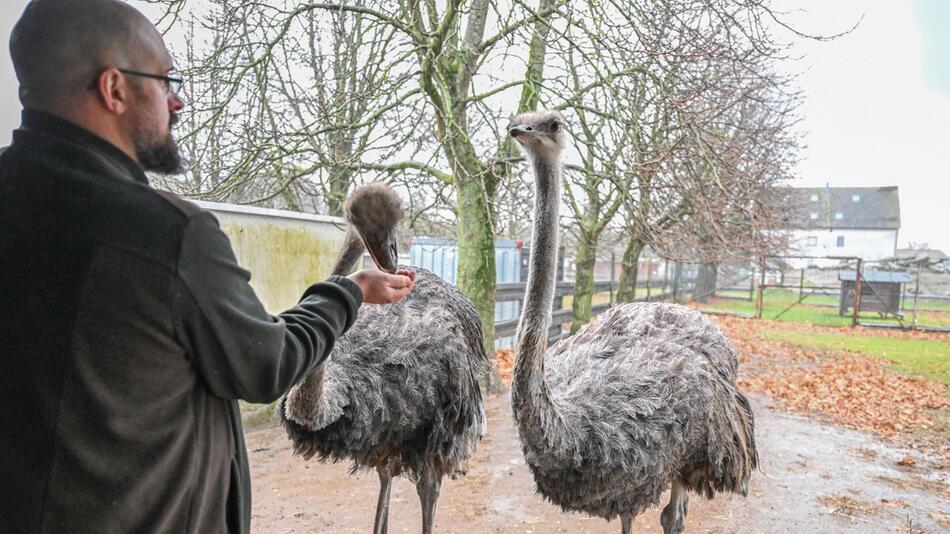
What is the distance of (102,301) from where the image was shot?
103 cm

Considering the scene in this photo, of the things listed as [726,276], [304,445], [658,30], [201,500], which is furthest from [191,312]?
[726,276]

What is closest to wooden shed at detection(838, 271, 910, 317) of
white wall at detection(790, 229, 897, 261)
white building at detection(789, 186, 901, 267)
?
white building at detection(789, 186, 901, 267)

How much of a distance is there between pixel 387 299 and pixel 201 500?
0.60m

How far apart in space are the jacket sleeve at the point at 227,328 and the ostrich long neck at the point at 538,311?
3.96 ft

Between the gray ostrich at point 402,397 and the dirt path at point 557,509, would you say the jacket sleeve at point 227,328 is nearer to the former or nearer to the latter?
the gray ostrich at point 402,397

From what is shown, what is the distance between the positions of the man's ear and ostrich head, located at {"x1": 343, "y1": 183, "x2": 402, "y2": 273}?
2.58ft

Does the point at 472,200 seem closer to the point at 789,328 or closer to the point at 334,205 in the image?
the point at 334,205

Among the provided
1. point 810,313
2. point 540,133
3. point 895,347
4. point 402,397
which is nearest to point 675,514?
point 402,397

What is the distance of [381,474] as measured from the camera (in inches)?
135

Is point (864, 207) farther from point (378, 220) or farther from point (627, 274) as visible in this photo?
point (378, 220)

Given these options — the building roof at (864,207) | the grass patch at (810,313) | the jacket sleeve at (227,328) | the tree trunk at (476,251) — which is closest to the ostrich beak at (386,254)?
the jacket sleeve at (227,328)

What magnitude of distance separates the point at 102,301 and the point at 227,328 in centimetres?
20

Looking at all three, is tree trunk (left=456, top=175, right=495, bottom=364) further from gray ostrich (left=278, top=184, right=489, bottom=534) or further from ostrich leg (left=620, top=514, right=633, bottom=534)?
ostrich leg (left=620, top=514, right=633, bottom=534)

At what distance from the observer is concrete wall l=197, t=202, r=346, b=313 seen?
4949 millimetres
